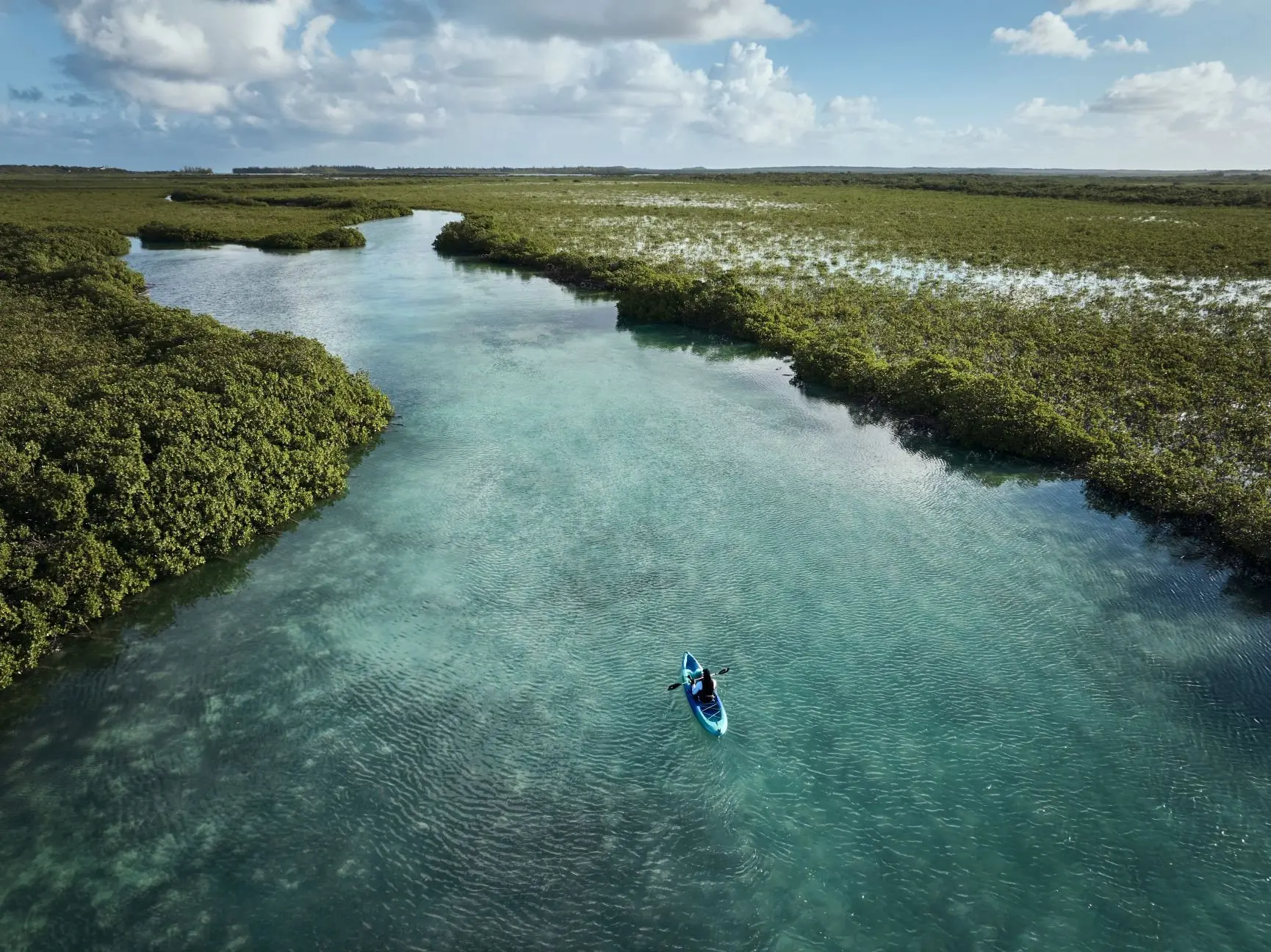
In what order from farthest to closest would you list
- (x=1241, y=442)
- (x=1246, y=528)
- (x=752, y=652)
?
(x=1241, y=442), (x=1246, y=528), (x=752, y=652)

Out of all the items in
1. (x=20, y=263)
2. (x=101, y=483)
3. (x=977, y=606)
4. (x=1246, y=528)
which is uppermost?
(x=20, y=263)

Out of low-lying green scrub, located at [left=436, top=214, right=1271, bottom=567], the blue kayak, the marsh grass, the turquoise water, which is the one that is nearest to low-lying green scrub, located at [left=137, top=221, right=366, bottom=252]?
the marsh grass

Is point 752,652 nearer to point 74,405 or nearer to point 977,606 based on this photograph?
point 977,606

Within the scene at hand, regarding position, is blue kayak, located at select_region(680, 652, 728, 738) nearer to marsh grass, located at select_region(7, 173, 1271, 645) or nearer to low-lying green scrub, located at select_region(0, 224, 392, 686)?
low-lying green scrub, located at select_region(0, 224, 392, 686)

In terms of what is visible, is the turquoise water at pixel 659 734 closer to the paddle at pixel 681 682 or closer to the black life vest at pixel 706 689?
the paddle at pixel 681 682

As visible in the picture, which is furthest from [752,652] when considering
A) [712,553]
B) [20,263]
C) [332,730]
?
[20,263]

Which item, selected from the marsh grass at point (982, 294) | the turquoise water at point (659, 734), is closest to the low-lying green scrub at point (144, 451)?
the turquoise water at point (659, 734)

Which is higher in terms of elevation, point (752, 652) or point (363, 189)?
point (363, 189)
